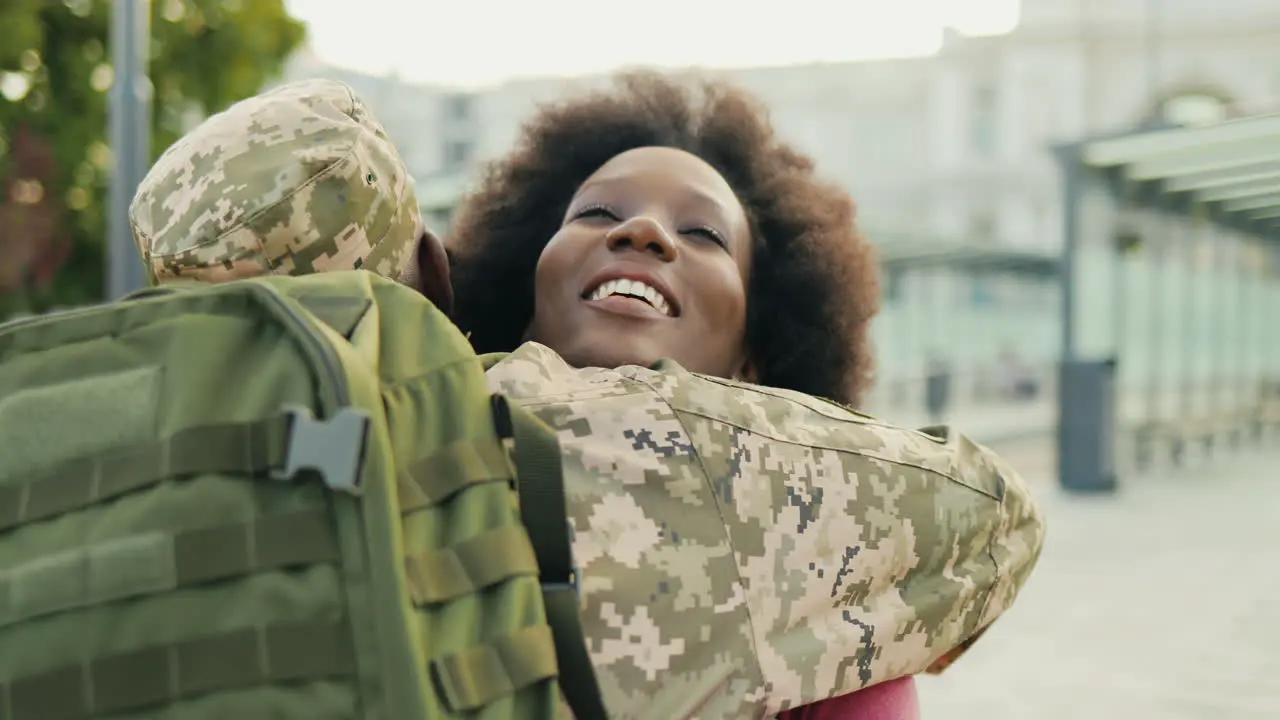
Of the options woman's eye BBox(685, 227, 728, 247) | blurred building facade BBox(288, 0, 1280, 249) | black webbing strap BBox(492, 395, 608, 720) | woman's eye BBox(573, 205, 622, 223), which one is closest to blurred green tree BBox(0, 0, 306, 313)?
woman's eye BBox(573, 205, 622, 223)

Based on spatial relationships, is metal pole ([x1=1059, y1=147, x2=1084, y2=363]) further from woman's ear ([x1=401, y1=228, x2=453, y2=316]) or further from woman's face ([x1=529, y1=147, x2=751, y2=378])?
woman's ear ([x1=401, y1=228, x2=453, y2=316])

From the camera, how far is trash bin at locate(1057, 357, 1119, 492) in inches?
389

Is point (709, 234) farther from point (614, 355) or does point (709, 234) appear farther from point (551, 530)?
point (551, 530)

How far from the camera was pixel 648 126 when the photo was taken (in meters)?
2.32

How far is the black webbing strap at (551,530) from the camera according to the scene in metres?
1.04

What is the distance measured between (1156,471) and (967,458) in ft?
36.6

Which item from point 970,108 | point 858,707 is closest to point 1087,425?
point 858,707

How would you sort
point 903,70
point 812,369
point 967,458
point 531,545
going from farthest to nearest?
1. point 903,70
2. point 812,369
3. point 967,458
4. point 531,545

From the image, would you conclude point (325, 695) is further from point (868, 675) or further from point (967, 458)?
point (967, 458)

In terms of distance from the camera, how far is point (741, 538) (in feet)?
4.07

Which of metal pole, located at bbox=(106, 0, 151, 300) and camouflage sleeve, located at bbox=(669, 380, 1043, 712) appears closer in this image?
camouflage sleeve, located at bbox=(669, 380, 1043, 712)

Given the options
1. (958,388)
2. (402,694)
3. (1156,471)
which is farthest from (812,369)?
(958,388)

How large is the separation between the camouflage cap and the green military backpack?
212 millimetres

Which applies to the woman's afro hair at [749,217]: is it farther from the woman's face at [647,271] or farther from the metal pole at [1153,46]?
the metal pole at [1153,46]
